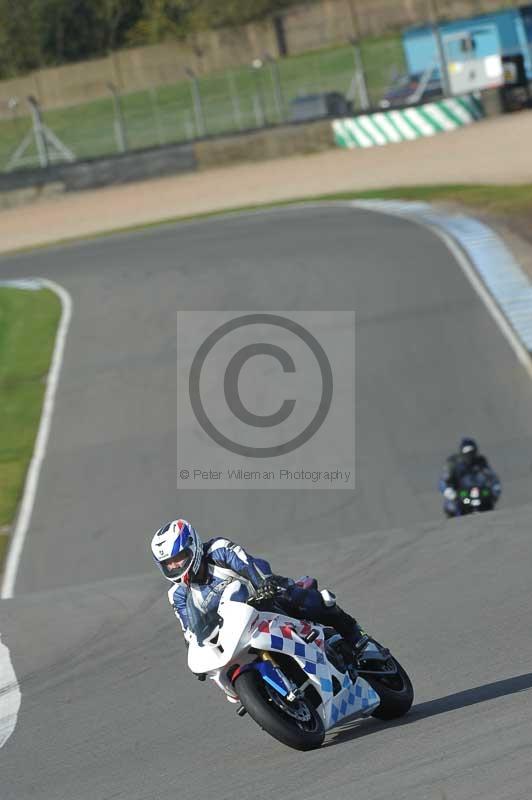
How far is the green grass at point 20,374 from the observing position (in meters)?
18.7

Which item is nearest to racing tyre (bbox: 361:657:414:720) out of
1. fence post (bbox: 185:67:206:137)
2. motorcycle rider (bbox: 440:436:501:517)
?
motorcycle rider (bbox: 440:436:501:517)

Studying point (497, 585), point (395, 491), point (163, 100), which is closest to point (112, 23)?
point (163, 100)

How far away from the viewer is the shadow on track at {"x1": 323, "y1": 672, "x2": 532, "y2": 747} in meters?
6.83

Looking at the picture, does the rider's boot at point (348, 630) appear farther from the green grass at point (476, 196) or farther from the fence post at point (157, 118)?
the fence post at point (157, 118)

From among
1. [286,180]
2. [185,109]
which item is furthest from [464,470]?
[185,109]

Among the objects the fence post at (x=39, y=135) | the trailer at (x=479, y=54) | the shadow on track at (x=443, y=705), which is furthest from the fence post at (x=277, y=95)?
the shadow on track at (x=443, y=705)

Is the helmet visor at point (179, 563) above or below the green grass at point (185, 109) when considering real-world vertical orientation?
below

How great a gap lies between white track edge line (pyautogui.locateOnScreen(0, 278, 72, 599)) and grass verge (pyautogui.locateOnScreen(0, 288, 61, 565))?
0.11 metres

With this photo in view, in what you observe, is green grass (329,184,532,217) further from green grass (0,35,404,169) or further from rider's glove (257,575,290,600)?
rider's glove (257,575,290,600)

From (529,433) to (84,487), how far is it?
19.3ft

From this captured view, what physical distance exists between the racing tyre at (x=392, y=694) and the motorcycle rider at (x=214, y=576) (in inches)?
16.5

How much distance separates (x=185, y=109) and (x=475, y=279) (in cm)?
2679

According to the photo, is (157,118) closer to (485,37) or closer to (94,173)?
(94,173)

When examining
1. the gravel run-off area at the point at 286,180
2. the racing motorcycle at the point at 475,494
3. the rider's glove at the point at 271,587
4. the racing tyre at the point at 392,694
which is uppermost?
the gravel run-off area at the point at 286,180
